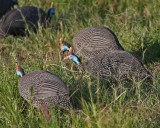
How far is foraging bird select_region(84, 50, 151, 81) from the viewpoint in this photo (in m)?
3.41

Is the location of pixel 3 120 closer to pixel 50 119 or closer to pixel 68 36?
pixel 50 119

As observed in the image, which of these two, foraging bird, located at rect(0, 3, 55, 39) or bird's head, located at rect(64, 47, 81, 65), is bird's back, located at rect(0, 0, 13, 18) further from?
bird's head, located at rect(64, 47, 81, 65)

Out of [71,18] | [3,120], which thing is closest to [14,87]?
[3,120]

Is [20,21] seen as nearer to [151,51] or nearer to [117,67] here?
[151,51]

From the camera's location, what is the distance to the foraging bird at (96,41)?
13.6 feet

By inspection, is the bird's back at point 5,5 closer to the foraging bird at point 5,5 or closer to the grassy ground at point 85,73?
the foraging bird at point 5,5

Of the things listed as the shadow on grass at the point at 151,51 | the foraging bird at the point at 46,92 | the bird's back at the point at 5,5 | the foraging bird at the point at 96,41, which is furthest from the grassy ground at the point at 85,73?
the bird's back at the point at 5,5

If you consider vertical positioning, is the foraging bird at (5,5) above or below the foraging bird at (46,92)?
above

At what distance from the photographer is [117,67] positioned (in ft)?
11.4

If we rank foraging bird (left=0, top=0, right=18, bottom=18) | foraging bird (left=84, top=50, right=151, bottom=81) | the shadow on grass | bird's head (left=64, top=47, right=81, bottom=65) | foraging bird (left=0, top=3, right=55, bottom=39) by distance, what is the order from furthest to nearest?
foraging bird (left=0, top=0, right=18, bottom=18)
foraging bird (left=0, top=3, right=55, bottom=39)
the shadow on grass
bird's head (left=64, top=47, right=81, bottom=65)
foraging bird (left=84, top=50, right=151, bottom=81)

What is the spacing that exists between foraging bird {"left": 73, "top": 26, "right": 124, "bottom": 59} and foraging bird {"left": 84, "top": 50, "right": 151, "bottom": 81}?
46 cm

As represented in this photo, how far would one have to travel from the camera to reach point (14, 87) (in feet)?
10.6

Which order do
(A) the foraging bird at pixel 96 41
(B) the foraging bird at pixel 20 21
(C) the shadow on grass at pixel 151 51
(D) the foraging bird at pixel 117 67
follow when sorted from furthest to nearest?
(B) the foraging bird at pixel 20 21, (C) the shadow on grass at pixel 151 51, (A) the foraging bird at pixel 96 41, (D) the foraging bird at pixel 117 67

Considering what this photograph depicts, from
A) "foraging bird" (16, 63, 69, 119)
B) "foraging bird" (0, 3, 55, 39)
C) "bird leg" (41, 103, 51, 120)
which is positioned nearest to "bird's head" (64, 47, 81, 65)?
"foraging bird" (16, 63, 69, 119)
